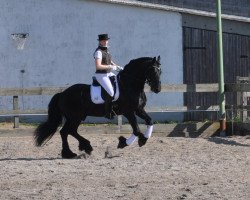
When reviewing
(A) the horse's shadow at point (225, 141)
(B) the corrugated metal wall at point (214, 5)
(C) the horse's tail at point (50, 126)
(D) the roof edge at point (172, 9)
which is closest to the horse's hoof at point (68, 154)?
(C) the horse's tail at point (50, 126)

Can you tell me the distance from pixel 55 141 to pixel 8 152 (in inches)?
70.7

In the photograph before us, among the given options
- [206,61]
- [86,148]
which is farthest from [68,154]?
[206,61]

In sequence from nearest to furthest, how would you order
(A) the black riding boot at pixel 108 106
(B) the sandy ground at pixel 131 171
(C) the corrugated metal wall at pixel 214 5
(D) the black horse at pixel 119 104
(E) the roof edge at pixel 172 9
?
1. (B) the sandy ground at pixel 131 171
2. (D) the black horse at pixel 119 104
3. (A) the black riding boot at pixel 108 106
4. (E) the roof edge at pixel 172 9
5. (C) the corrugated metal wall at pixel 214 5

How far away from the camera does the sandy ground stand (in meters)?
8.55

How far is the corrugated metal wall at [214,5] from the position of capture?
25047 millimetres

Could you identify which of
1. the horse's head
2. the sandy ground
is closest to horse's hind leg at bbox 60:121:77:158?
the sandy ground

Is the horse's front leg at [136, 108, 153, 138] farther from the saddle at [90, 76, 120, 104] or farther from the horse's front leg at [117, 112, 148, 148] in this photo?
the saddle at [90, 76, 120, 104]

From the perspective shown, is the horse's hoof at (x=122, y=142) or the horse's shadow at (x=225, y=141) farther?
the horse's shadow at (x=225, y=141)

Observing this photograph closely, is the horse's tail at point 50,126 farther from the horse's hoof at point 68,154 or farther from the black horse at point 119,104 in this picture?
the horse's hoof at point 68,154

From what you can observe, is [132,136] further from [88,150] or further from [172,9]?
[172,9]

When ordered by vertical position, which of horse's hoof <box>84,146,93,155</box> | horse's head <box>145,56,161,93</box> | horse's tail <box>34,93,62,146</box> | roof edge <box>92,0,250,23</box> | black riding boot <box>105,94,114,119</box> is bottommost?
horse's hoof <box>84,146,93,155</box>

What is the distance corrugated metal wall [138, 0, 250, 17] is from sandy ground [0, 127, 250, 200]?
35.4 feet

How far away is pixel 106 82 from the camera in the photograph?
12727 mm

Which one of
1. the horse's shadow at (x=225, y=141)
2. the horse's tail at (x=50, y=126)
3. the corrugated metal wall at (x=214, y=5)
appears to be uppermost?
the corrugated metal wall at (x=214, y=5)
